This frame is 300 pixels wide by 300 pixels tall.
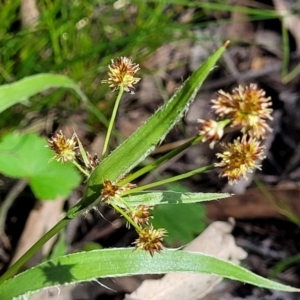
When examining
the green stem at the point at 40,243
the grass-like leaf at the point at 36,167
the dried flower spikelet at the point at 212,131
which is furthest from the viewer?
the grass-like leaf at the point at 36,167

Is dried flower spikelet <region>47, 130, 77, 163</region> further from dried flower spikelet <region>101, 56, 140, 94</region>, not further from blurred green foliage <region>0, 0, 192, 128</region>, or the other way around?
blurred green foliage <region>0, 0, 192, 128</region>

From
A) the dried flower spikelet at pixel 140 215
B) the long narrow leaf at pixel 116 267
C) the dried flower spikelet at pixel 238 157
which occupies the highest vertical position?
the dried flower spikelet at pixel 238 157

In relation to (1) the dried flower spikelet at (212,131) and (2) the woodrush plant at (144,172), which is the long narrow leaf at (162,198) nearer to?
(2) the woodrush plant at (144,172)

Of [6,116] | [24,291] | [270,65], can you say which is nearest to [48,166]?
[6,116]

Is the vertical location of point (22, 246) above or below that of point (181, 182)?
above

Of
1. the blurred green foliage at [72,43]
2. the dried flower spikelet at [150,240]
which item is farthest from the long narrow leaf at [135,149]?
the blurred green foliage at [72,43]

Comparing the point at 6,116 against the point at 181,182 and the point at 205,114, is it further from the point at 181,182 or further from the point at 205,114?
the point at 205,114
